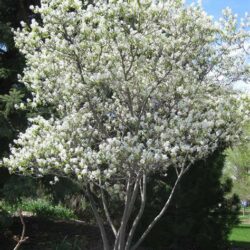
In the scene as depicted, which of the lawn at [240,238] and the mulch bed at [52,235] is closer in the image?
the mulch bed at [52,235]

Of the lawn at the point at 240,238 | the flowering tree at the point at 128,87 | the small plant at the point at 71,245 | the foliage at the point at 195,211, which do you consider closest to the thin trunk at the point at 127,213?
the flowering tree at the point at 128,87

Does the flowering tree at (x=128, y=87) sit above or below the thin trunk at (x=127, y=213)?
above

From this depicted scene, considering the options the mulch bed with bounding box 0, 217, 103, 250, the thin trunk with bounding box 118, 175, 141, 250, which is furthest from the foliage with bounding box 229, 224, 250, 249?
the thin trunk with bounding box 118, 175, 141, 250

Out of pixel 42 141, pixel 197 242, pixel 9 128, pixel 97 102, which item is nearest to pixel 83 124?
pixel 97 102

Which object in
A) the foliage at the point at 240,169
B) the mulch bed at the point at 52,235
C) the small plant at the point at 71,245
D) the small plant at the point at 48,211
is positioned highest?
the foliage at the point at 240,169

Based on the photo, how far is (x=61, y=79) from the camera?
17.6ft

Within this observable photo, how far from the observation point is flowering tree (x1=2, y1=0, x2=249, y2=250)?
486 cm

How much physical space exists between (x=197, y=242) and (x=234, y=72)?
3.81m

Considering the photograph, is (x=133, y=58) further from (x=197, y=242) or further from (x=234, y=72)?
(x=197, y=242)

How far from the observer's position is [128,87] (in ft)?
17.6

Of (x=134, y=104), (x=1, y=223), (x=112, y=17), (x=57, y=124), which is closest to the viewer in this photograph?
(x=112, y=17)

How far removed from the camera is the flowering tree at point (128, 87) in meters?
4.86

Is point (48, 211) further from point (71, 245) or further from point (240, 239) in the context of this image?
point (240, 239)

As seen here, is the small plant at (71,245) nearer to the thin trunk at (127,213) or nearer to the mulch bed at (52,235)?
the mulch bed at (52,235)
